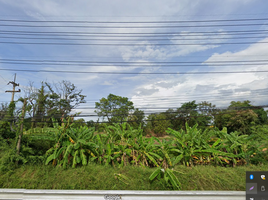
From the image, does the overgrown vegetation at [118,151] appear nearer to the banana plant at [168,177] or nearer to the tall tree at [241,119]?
the banana plant at [168,177]

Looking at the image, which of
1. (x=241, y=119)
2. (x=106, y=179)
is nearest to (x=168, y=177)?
(x=106, y=179)

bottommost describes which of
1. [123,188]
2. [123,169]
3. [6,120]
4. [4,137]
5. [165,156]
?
[123,188]

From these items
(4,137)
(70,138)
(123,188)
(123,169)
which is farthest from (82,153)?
(4,137)

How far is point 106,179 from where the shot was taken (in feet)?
10.2

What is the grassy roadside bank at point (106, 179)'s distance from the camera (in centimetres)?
298

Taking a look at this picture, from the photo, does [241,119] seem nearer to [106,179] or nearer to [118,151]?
[118,151]

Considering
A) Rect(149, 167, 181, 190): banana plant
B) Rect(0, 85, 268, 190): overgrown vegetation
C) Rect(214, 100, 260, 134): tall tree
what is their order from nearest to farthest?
Rect(149, 167, 181, 190): banana plant
Rect(0, 85, 268, 190): overgrown vegetation
Rect(214, 100, 260, 134): tall tree

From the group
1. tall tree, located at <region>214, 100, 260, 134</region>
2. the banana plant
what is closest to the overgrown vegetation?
the banana plant

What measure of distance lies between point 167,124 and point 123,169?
2087 cm

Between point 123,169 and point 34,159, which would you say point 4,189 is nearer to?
point 34,159

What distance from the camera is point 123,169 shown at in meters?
3.46

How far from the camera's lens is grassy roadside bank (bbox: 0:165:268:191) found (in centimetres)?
298

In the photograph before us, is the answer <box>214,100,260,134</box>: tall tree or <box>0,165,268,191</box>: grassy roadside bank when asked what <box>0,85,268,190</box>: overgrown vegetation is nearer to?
<box>0,165,268,191</box>: grassy roadside bank

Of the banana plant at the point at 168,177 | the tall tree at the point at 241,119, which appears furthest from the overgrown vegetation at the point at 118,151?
the tall tree at the point at 241,119
